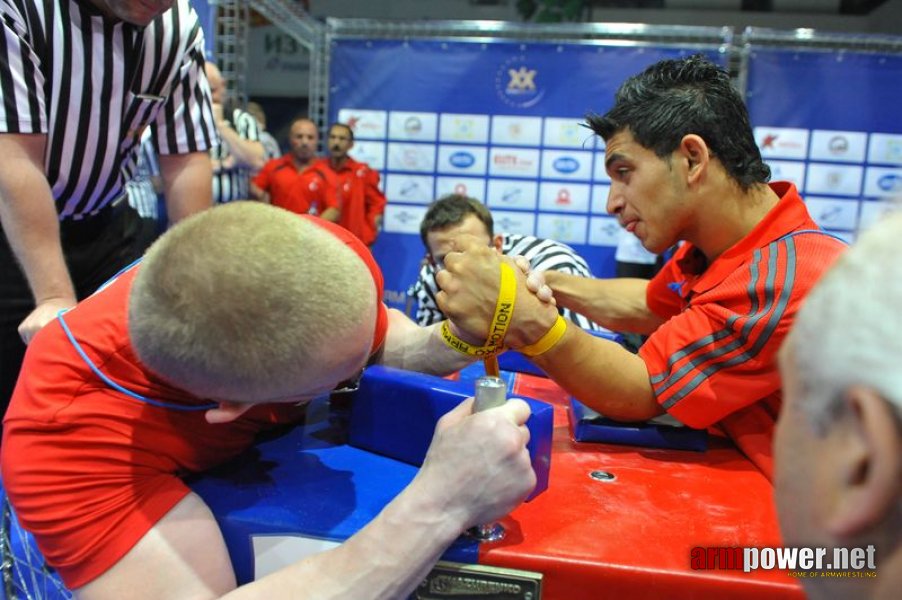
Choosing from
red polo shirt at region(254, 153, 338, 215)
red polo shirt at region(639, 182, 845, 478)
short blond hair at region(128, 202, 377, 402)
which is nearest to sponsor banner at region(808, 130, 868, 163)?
red polo shirt at region(254, 153, 338, 215)

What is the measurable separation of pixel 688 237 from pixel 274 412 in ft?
2.95

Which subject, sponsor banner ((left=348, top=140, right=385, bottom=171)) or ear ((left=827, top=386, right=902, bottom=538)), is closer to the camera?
ear ((left=827, top=386, right=902, bottom=538))

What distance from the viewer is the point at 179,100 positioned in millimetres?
1815

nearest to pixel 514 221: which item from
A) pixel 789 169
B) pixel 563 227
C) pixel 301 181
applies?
pixel 563 227

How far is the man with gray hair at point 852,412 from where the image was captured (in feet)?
1.38

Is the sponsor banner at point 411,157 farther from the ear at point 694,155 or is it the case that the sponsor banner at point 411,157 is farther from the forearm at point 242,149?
the ear at point 694,155

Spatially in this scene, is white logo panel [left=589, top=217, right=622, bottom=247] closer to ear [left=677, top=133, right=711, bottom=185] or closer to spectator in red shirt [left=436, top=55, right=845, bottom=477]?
spectator in red shirt [left=436, top=55, right=845, bottom=477]

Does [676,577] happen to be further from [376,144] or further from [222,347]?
[376,144]

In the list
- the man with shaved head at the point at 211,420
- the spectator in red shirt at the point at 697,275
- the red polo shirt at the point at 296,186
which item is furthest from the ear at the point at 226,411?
the red polo shirt at the point at 296,186

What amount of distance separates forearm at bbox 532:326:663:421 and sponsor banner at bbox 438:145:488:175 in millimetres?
3956

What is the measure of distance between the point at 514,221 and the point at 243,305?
4.49m

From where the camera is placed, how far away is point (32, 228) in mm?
1414

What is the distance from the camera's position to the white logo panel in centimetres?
497

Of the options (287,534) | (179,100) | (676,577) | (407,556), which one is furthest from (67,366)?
(179,100)
